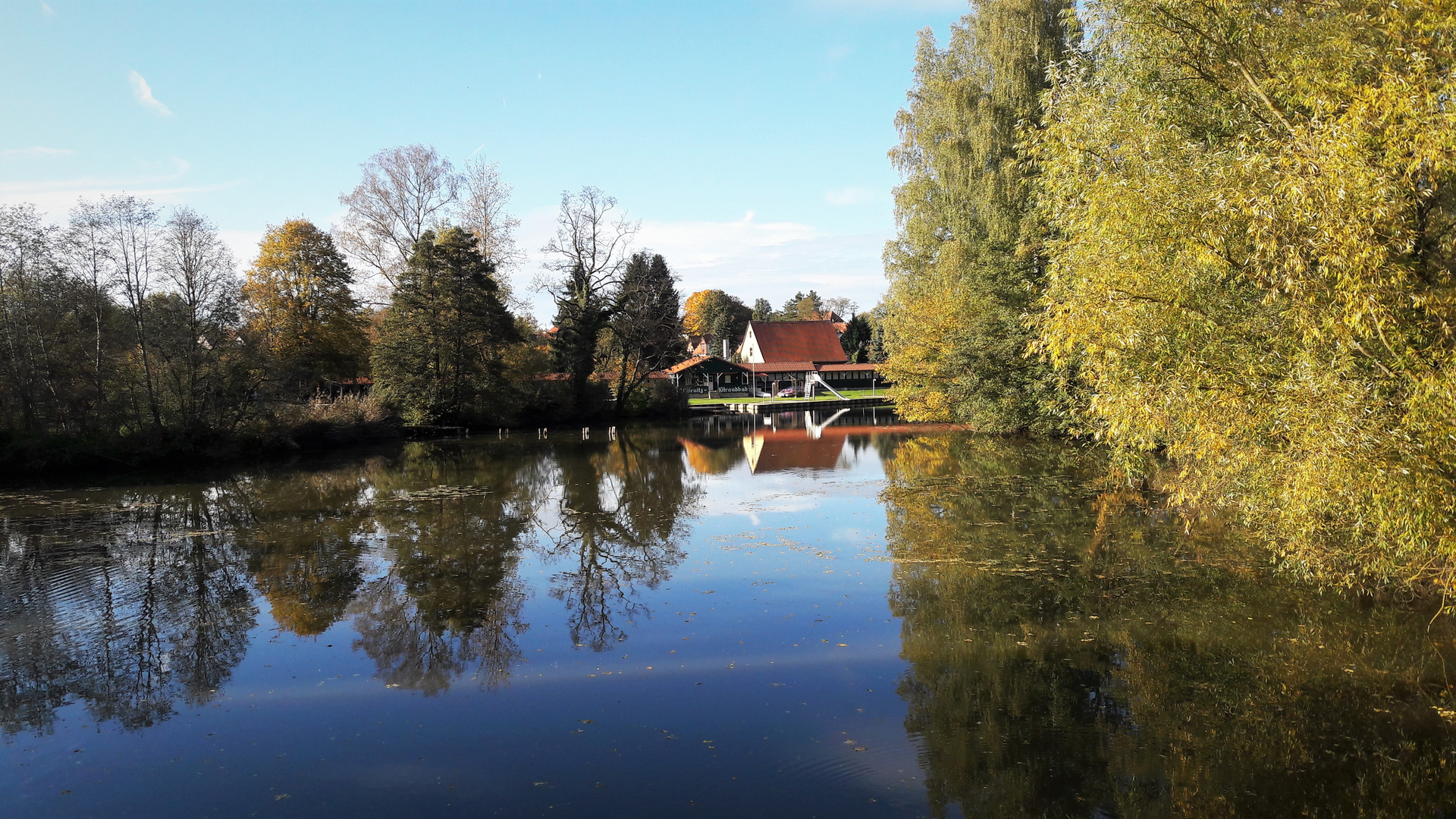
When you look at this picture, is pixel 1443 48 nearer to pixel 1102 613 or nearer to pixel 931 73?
pixel 1102 613

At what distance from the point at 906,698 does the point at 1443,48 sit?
665cm

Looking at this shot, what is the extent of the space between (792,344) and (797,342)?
473mm

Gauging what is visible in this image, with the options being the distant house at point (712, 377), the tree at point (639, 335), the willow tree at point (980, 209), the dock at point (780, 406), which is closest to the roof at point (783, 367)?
the distant house at point (712, 377)

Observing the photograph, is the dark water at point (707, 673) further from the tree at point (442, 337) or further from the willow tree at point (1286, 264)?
the tree at point (442, 337)

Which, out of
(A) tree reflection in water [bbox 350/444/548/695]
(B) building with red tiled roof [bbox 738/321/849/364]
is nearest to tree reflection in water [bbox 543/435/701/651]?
(A) tree reflection in water [bbox 350/444/548/695]

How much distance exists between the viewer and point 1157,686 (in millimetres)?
6879

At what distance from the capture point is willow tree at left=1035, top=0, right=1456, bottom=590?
19.9ft

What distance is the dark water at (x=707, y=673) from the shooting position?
17.8 ft

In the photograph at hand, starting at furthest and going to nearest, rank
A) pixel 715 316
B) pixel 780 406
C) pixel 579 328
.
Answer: pixel 715 316 → pixel 780 406 → pixel 579 328

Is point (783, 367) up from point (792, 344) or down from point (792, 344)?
down

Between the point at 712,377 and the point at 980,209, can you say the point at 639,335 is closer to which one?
the point at 712,377

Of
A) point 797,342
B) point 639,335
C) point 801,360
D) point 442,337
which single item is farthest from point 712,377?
point 442,337

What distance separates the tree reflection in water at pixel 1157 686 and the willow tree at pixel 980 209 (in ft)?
44.8

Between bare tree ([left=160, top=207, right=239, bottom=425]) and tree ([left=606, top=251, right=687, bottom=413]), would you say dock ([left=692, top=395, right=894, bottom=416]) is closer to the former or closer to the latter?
tree ([left=606, top=251, right=687, bottom=413])
